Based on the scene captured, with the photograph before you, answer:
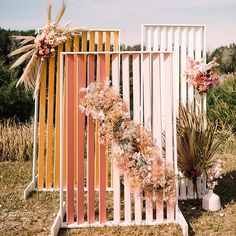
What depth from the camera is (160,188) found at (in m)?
4.54

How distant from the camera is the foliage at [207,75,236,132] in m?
9.60

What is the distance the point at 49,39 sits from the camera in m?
5.70

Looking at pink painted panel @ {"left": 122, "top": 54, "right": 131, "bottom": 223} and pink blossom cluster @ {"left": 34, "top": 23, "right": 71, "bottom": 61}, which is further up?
pink blossom cluster @ {"left": 34, "top": 23, "right": 71, "bottom": 61}

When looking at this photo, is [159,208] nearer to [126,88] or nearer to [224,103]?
[126,88]

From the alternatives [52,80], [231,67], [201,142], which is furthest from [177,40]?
[231,67]

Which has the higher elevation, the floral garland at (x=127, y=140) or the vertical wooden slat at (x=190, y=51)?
the vertical wooden slat at (x=190, y=51)

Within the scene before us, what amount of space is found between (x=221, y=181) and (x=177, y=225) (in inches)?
79.1

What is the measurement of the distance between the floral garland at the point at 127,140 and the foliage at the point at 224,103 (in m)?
5.20

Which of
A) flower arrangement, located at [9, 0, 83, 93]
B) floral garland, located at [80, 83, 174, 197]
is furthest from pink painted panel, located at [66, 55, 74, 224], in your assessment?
flower arrangement, located at [9, 0, 83, 93]

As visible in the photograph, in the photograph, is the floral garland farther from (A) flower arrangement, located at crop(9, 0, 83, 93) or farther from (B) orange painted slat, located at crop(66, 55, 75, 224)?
(A) flower arrangement, located at crop(9, 0, 83, 93)

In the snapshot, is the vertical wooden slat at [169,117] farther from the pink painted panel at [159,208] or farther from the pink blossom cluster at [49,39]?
the pink blossom cluster at [49,39]

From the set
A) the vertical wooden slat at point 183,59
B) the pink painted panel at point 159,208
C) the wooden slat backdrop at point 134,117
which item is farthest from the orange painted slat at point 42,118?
the pink painted panel at point 159,208

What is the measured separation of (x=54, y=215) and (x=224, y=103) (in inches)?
230

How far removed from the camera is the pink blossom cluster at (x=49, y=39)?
18.6 feet
